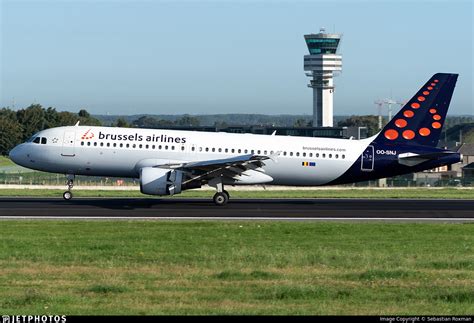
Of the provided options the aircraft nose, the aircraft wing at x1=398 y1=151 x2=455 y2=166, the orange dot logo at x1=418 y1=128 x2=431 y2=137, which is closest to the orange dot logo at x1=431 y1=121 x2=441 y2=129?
the orange dot logo at x1=418 y1=128 x2=431 y2=137

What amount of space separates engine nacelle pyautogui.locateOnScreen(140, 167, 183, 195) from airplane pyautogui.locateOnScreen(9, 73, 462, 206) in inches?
11.9

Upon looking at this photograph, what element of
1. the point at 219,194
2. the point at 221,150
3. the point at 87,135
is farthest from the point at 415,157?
the point at 87,135

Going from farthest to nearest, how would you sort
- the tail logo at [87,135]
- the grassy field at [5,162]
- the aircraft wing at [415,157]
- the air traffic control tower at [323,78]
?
1. the air traffic control tower at [323,78]
2. the grassy field at [5,162]
3. the aircraft wing at [415,157]
4. the tail logo at [87,135]

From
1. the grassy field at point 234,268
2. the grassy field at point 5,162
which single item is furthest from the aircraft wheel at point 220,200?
the grassy field at point 5,162

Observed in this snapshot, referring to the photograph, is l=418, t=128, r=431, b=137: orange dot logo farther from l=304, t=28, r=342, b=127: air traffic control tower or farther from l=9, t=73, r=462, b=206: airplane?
l=304, t=28, r=342, b=127: air traffic control tower

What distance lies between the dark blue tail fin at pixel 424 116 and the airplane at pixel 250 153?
0.17ft

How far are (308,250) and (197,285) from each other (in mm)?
7079

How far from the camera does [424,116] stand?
47.4 m

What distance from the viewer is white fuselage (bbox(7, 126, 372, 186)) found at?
45.2 m

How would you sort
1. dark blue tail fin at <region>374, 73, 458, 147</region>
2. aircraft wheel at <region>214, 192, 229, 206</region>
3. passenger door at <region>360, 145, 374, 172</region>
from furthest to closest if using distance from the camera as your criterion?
dark blue tail fin at <region>374, 73, 458, 147</region> < passenger door at <region>360, 145, 374, 172</region> < aircraft wheel at <region>214, 192, 229, 206</region>

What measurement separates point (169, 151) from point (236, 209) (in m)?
5.32

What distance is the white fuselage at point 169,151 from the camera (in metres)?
45.2

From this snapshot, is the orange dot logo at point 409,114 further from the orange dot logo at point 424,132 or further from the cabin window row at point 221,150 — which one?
the cabin window row at point 221,150

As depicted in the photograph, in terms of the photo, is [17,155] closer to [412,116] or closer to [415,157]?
[415,157]
